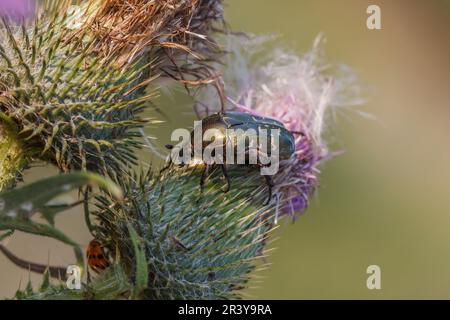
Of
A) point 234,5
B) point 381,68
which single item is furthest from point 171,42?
point 381,68

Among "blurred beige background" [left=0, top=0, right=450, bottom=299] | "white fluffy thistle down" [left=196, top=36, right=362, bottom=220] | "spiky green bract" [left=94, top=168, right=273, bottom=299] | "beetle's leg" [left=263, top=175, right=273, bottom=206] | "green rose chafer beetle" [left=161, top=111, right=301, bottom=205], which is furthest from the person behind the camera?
"blurred beige background" [left=0, top=0, right=450, bottom=299]

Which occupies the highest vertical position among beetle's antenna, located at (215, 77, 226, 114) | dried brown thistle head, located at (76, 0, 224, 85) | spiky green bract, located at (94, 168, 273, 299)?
dried brown thistle head, located at (76, 0, 224, 85)

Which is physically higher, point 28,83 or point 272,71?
point 272,71

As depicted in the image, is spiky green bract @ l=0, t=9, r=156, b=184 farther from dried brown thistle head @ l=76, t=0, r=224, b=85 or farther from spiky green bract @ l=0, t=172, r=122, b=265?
spiky green bract @ l=0, t=172, r=122, b=265

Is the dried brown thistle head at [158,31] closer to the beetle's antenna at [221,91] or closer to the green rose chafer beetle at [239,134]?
the beetle's antenna at [221,91]

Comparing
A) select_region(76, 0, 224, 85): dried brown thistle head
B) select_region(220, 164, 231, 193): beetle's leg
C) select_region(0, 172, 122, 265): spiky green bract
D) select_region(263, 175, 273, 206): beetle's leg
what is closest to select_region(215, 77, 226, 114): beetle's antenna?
select_region(76, 0, 224, 85): dried brown thistle head

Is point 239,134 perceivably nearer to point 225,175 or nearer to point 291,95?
point 225,175

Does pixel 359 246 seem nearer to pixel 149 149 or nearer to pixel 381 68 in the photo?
pixel 381 68
